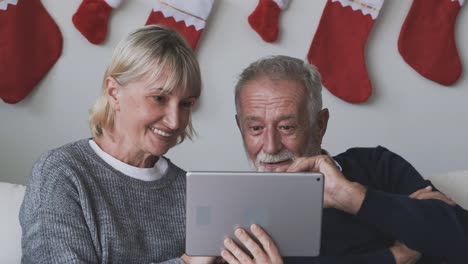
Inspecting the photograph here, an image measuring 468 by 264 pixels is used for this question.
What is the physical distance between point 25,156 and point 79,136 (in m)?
0.19

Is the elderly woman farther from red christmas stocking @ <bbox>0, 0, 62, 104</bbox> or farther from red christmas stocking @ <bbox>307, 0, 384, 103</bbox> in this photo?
red christmas stocking @ <bbox>307, 0, 384, 103</bbox>

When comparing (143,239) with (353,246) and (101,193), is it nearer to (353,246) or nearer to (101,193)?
(101,193)

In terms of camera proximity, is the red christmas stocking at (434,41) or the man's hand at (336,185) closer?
the man's hand at (336,185)

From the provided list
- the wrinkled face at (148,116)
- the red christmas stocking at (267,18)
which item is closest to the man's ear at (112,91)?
the wrinkled face at (148,116)

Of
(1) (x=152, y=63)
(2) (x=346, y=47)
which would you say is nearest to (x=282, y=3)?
(2) (x=346, y=47)

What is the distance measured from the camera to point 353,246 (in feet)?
5.59

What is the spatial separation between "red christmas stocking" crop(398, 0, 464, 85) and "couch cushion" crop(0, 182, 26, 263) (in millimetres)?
1414

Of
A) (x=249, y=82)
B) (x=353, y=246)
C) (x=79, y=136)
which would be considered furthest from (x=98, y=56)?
(x=353, y=246)

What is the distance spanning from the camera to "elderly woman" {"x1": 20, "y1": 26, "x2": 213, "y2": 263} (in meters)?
1.47

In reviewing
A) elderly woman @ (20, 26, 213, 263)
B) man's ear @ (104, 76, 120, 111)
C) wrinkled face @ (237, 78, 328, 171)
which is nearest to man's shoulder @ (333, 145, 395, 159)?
wrinkled face @ (237, 78, 328, 171)

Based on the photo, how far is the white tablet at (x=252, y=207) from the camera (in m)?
1.34

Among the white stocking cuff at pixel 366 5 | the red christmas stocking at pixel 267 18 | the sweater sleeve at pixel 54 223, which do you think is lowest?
the sweater sleeve at pixel 54 223

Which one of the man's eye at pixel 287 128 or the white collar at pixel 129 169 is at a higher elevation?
the man's eye at pixel 287 128

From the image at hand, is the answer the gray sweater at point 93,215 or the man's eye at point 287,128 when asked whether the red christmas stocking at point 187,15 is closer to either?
the man's eye at point 287,128
